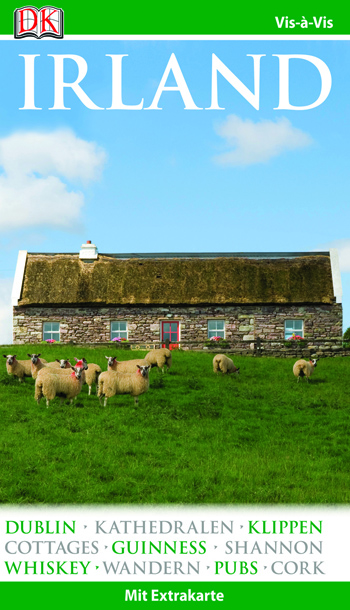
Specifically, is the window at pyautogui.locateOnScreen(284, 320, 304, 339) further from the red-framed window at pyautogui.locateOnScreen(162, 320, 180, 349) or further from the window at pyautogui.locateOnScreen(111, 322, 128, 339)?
the window at pyautogui.locateOnScreen(111, 322, 128, 339)

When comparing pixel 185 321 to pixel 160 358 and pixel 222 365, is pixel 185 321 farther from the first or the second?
pixel 160 358

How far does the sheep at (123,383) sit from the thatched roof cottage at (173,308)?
53.2 ft

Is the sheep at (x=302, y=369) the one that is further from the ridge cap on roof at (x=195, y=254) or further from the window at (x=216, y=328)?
the ridge cap on roof at (x=195, y=254)

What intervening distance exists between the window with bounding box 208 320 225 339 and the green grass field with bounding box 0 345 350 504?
11326 mm

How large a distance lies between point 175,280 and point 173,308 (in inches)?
88.3

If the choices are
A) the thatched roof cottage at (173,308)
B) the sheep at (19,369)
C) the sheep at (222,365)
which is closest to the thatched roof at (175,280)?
the thatched roof cottage at (173,308)

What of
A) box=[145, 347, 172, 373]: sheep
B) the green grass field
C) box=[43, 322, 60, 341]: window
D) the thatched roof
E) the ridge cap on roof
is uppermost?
the ridge cap on roof

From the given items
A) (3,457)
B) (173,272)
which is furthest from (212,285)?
(3,457)

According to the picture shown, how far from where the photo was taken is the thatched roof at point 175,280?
33469mm

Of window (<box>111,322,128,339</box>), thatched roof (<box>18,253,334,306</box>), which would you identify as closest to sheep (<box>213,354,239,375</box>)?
thatched roof (<box>18,253,334,306</box>)

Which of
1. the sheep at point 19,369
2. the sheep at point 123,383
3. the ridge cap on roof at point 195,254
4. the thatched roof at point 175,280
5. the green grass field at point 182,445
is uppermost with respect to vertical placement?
the ridge cap on roof at point 195,254

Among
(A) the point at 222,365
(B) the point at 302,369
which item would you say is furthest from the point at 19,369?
(B) the point at 302,369

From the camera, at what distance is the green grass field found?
34.5 feet
